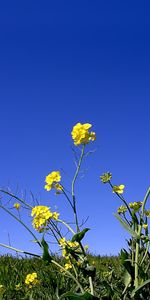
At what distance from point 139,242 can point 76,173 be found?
570mm

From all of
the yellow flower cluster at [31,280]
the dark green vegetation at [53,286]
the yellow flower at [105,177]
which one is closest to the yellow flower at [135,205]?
the yellow flower at [105,177]

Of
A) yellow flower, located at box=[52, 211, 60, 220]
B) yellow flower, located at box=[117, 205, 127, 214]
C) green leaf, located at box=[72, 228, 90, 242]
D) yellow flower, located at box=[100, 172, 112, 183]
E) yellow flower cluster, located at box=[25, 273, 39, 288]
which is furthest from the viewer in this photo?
yellow flower cluster, located at box=[25, 273, 39, 288]

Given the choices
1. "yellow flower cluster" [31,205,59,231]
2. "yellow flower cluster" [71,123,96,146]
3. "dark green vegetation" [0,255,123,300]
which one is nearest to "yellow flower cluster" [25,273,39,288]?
"dark green vegetation" [0,255,123,300]

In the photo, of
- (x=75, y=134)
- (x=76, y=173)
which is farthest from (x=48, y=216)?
(x=75, y=134)

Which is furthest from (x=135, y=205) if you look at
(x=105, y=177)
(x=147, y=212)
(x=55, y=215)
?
(x=55, y=215)

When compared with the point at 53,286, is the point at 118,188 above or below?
above

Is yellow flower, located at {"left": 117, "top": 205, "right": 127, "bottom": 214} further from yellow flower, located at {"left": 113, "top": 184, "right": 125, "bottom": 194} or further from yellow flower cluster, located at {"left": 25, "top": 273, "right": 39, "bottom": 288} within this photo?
yellow flower cluster, located at {"left": 25, "top": 273, "right": 39, "bottom": 288}

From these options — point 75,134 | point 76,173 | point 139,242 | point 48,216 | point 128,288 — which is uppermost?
point 75,134

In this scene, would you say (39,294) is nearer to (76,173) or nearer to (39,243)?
(39,243)

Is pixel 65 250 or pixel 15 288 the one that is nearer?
pixel 65 250

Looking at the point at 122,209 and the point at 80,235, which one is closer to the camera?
the point at 80,235

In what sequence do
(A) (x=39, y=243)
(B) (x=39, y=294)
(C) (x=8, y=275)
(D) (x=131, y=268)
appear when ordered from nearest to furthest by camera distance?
(D) (x=131, y=268)
(A) (x=39, y=243)
(B) (x=39, y=294)
(C) (x=8, y=275)

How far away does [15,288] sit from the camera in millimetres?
4016

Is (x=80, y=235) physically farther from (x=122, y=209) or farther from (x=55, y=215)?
(x=122, y=209)
